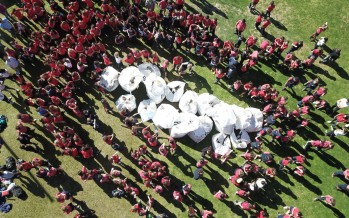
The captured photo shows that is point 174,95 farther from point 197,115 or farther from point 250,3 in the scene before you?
point 250,3

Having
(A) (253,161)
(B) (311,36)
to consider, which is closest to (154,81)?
(A) (253,161)

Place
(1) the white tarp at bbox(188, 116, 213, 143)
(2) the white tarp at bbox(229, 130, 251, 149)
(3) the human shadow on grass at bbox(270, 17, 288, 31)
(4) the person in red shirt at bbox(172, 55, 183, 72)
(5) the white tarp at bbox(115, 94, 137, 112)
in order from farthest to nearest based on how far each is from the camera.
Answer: (3) the human shadow on grass at bbox(270, 17, 288, 31) < (4) the person in red shirt at bbox(172, 55, 183, 72) < (5) the white tarp at bbox(115, 94, 137, 112) < (2) the white tarp at bbox(229, 130, 251, 149) < (1) the white tarp at bbox(188, 116, 213, 143)

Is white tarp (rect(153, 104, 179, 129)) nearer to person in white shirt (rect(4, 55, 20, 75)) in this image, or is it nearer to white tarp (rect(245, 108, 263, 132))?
white tarp (rect(245, 108, 263, 132))

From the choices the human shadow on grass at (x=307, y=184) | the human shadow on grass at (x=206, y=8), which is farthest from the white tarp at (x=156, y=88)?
the human shadow on grass at (x=307, y=184)

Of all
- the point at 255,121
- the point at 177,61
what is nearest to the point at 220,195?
the point at 255,121

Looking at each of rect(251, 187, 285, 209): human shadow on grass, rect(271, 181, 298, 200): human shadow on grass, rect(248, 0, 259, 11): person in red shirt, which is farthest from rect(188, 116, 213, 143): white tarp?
rect(248, 0, 259, 11): person in red shirt

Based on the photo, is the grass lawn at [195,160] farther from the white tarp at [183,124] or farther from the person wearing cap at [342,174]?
the white tarp at [183,124]
